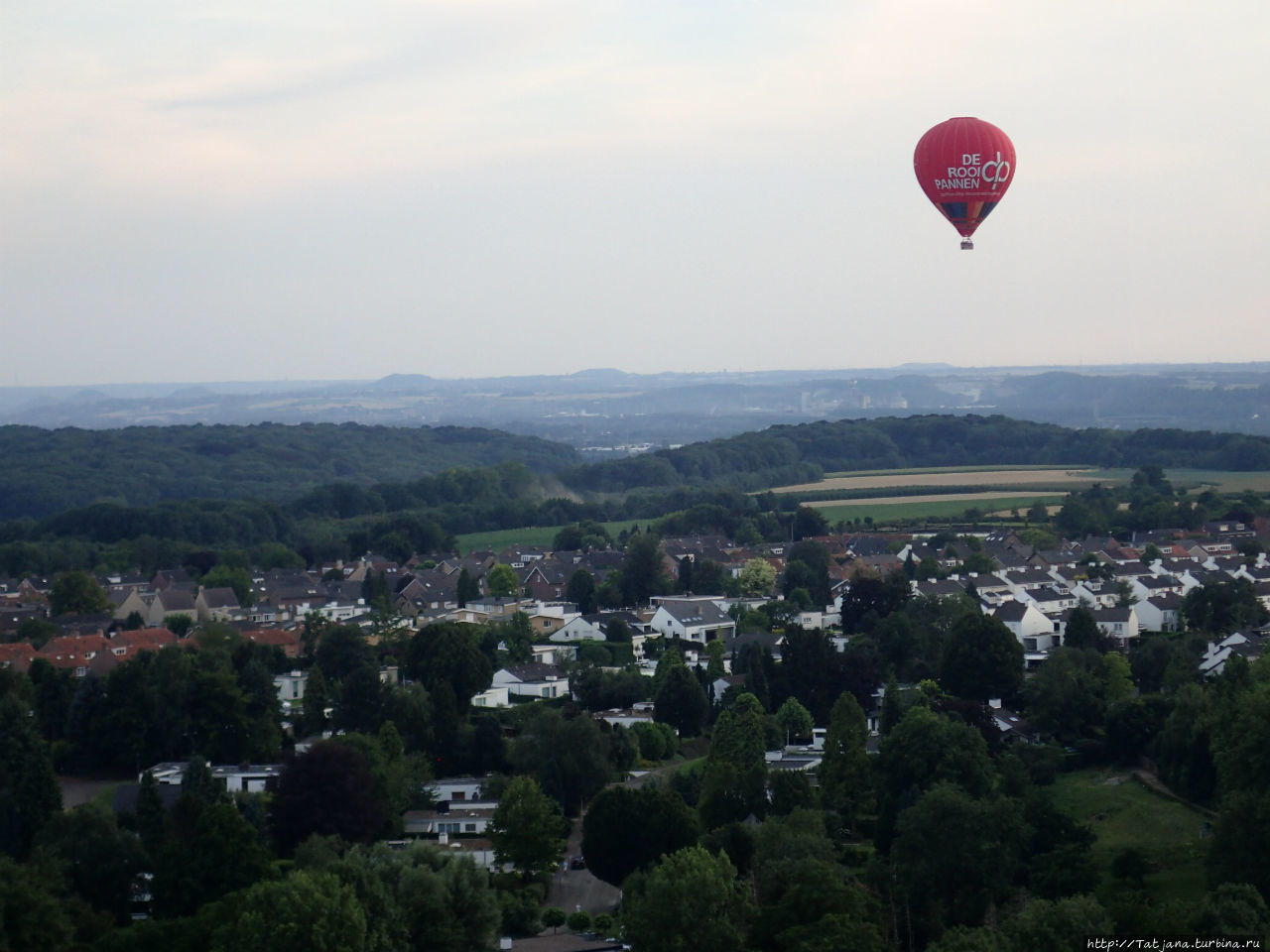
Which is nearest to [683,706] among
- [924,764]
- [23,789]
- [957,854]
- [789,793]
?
[789,793]

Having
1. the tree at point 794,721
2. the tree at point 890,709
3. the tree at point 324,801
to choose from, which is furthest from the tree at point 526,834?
the tree at point 794,721

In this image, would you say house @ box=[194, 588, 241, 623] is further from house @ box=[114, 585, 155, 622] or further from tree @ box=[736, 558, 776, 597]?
tree @ box=[736, 558, 776, 597]

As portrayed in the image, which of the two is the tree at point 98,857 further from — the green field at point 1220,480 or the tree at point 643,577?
the green field at point 1220,480

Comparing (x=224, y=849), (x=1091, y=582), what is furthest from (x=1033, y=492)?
(x=224, y=849)

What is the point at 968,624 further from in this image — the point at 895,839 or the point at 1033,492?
the point at 1033,492

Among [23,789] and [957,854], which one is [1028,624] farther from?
[23,789]

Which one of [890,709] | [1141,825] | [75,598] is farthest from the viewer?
[75,598]
